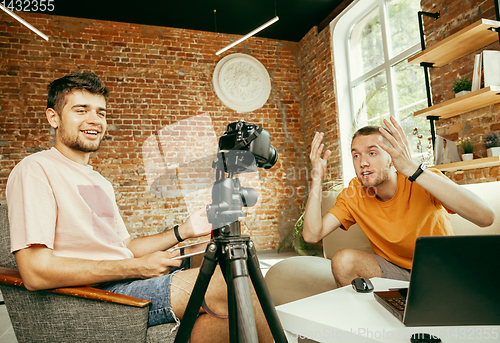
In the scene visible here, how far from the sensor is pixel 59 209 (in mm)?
861

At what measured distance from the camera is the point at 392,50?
3473 millimetres

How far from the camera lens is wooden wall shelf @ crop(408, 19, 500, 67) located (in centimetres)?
209

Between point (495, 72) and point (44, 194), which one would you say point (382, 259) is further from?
point (495, 72)

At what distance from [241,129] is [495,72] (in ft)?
6.92

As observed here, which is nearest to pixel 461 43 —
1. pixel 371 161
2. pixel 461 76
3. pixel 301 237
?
pixel 461 76

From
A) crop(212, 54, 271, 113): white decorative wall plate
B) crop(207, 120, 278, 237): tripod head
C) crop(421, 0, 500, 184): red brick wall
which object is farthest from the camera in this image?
crop(421, 0, 500, 184): red brick wall

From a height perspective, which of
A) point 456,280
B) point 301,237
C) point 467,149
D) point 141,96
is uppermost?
point 141,96

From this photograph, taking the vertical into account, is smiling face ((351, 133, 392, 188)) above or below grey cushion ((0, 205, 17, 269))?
above

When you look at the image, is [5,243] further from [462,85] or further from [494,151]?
[462,85]

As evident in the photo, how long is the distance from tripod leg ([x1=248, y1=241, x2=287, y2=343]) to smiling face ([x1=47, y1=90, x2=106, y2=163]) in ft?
2.02

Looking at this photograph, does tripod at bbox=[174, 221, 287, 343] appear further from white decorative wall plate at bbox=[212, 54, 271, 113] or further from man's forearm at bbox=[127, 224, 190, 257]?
white decorative wall plate at bbox=[212, 54, 271, 113]

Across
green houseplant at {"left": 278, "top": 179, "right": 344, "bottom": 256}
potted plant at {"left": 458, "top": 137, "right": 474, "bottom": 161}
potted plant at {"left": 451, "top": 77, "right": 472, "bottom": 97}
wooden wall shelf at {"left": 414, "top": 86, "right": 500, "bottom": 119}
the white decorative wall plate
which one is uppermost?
the white decorative wall plate

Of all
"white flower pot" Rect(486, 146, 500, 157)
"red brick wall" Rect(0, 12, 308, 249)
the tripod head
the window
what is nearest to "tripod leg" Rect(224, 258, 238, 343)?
the tripod head

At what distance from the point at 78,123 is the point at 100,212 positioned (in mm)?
287
